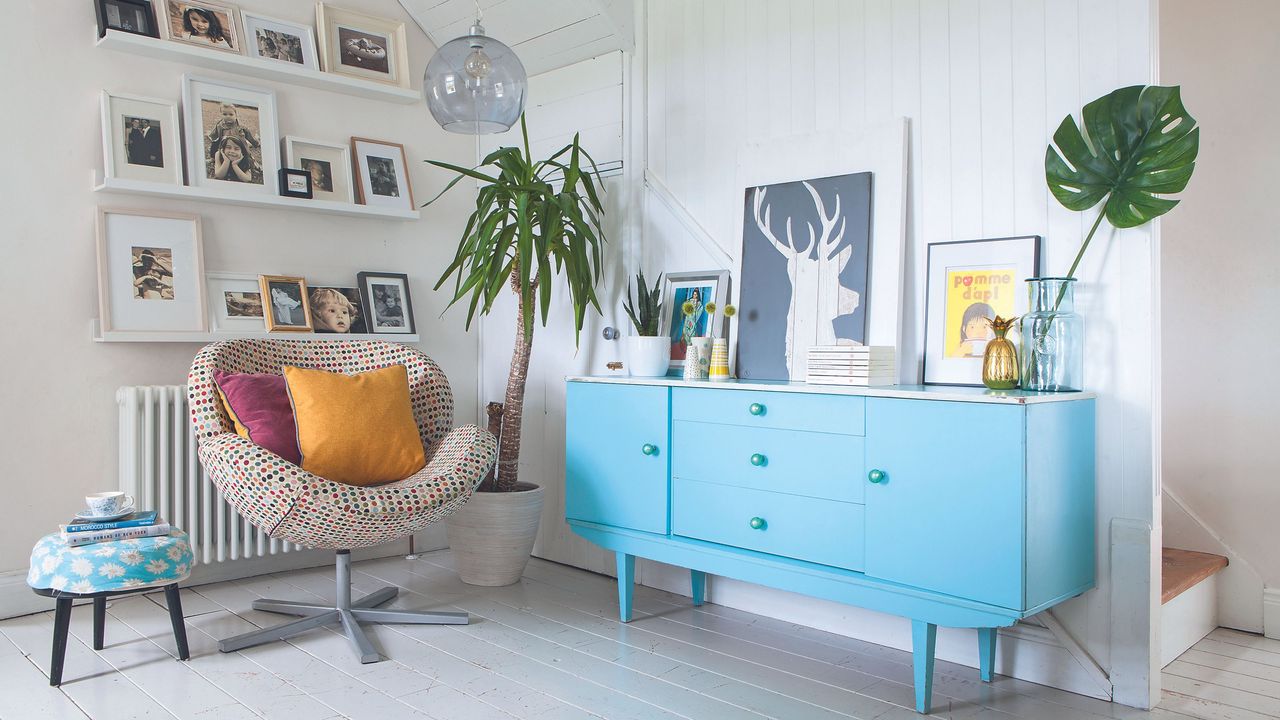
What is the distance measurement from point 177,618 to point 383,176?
6.83 ft

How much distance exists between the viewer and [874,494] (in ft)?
7.62

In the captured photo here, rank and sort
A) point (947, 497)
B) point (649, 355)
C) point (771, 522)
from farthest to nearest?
1. point (649, 355)
2. point (771, 522)
3. point (947, 497)

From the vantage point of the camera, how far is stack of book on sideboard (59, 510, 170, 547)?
7.89 ft

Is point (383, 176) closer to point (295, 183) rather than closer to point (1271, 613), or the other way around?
point (295, 183)

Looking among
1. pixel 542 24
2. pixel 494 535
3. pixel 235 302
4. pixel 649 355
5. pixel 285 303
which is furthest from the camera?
pixel 542 24

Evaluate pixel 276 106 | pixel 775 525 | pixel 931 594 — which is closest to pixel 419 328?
pixel 276 106

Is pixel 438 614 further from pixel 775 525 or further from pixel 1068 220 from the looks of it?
pixel 1068 220

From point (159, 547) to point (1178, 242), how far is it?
349 centimetres

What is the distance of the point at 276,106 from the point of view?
3.60m

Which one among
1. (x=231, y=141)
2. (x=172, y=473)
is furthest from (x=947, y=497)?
(x=231, y=141)

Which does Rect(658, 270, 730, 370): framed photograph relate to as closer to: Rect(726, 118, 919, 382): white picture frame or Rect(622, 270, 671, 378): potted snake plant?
Rect(622, 270, 671, 378): potted snake plant

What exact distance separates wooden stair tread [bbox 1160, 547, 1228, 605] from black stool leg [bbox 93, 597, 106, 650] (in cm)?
300

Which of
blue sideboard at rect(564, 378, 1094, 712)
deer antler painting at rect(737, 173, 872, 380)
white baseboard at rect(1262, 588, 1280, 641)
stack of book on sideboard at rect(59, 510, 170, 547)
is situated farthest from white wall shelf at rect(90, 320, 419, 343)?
white baseboard at rect(1262, 588, 1280, 641)

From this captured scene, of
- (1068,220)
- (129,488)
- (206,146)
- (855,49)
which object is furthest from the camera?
(206,146)
